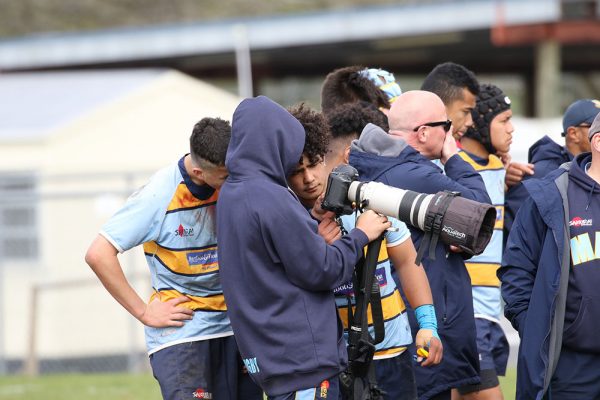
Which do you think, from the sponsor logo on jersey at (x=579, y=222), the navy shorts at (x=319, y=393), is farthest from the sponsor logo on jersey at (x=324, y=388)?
the sponsor logo on jersey at (x=579, y=222)

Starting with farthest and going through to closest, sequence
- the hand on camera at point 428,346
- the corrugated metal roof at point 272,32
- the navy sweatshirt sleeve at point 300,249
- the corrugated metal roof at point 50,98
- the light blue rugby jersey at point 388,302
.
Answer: the corrugated metal roof at point 272,32 → the corrugated metal roof at point 50,98 → the light blue rugby jersey at point 388,302 → the hand on camera at point 428,346 → the navy sweatshirt sleeve at point 300,249

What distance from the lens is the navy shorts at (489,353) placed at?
19.0ft

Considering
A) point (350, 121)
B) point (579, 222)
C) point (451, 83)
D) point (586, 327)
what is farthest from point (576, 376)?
point (451, 83)

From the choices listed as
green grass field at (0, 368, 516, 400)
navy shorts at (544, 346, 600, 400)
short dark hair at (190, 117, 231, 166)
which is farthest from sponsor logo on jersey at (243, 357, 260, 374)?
green grass field at (0, 368, 516, 400)

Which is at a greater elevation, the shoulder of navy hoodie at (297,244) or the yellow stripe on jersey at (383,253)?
the shoulder of navy hoodie at (297,244)

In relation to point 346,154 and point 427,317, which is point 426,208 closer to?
point 427,317

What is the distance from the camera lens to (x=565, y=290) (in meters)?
4.56

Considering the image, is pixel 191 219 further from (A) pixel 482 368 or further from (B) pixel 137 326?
(B) pixel 137 326

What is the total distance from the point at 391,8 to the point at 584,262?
2149 cm

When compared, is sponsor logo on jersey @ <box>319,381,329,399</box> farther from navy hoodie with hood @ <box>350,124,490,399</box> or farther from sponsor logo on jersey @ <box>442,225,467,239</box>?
navy hoodie with hood @ <box>350,124,490,399</box>

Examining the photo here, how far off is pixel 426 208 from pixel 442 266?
91cm

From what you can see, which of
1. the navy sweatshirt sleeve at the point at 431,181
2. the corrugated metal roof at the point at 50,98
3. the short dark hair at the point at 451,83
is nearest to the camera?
the navy sweatshirt sleeve at the point at 431,181

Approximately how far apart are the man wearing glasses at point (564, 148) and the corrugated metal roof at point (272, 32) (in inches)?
737

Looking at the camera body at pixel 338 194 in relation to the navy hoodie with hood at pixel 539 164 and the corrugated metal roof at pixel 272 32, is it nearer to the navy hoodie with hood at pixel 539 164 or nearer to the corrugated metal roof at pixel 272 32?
the navy hoodie with hood at pixel 539 164
